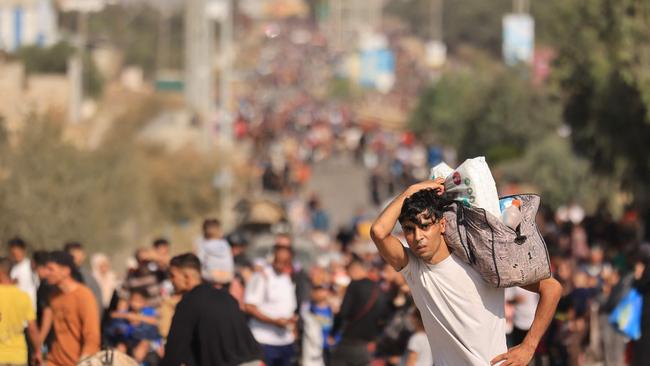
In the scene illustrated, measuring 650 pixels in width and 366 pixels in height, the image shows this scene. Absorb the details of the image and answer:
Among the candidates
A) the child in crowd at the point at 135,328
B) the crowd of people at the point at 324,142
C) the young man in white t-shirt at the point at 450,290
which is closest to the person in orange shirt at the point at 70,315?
the child in crowd at the point at 135,328

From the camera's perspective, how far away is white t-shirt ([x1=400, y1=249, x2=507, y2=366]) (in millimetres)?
6422

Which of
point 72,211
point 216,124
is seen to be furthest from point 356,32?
point 72,211

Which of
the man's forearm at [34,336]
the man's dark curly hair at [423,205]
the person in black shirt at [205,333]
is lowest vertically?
the man's forearm at [34,336]

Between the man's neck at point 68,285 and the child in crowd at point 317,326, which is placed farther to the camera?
the child in crowd at point 317,326

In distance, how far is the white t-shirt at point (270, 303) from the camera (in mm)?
11688

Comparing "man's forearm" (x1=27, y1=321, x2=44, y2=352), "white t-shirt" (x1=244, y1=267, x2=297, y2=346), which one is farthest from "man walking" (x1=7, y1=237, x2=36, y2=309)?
"man's forearm" (x1=27, y1=321, x2=44, y2=352)

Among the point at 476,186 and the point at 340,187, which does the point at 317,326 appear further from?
the point at 340,187

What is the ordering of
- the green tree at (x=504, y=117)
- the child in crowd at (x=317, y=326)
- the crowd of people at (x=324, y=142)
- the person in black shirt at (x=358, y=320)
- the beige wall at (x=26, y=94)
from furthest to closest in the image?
the green tree at (x=504, y=117), the crowd of people at (x=324, y=142), the beige wall at (x=26, y=94), the child in crowd at (x=317, y=326), the person in black shirt at (x=358, y=320)

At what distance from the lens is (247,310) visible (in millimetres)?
11633

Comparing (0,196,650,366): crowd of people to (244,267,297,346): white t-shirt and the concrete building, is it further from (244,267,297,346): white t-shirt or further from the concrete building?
the concrete building

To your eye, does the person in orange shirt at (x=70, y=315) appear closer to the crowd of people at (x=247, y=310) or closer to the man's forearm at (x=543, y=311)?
the crowd of people at (x=247, y=310)

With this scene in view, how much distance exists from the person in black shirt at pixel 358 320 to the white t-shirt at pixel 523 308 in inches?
44.3

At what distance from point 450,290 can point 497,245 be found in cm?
29

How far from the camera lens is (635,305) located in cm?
1136
